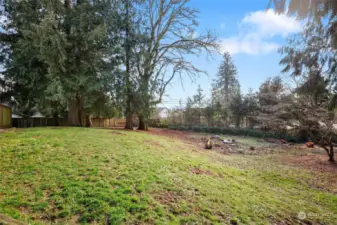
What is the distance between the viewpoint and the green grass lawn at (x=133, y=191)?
2.47 m

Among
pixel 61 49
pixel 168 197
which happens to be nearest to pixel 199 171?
pixel 168 197

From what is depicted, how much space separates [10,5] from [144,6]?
23.0ft

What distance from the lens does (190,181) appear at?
3775 mm

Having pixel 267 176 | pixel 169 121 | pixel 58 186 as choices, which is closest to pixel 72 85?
pixel 58 186

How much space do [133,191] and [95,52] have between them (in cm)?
882

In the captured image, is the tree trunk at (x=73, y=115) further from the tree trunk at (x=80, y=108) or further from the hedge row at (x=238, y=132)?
the hedge row at (x=238, y=132)

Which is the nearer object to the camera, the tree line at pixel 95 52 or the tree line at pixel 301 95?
the tree line at pixel 301 95

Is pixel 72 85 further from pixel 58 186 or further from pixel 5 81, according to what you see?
pixel 58 186

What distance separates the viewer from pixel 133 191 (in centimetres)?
303

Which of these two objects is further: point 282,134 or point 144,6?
point 282,134

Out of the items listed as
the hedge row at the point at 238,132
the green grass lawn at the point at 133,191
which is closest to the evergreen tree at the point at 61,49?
the green grass lawn at the point at 133,191

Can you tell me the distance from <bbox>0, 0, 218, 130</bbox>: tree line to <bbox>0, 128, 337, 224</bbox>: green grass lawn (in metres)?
4.92

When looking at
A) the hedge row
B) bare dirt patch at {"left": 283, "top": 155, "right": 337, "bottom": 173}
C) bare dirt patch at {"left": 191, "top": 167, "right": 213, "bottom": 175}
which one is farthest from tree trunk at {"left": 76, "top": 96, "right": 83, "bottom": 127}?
bare dirt patch at {"left": 283, "top": 155, "right": 337, "bottom": 173}

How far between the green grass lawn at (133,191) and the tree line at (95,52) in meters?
4.92
